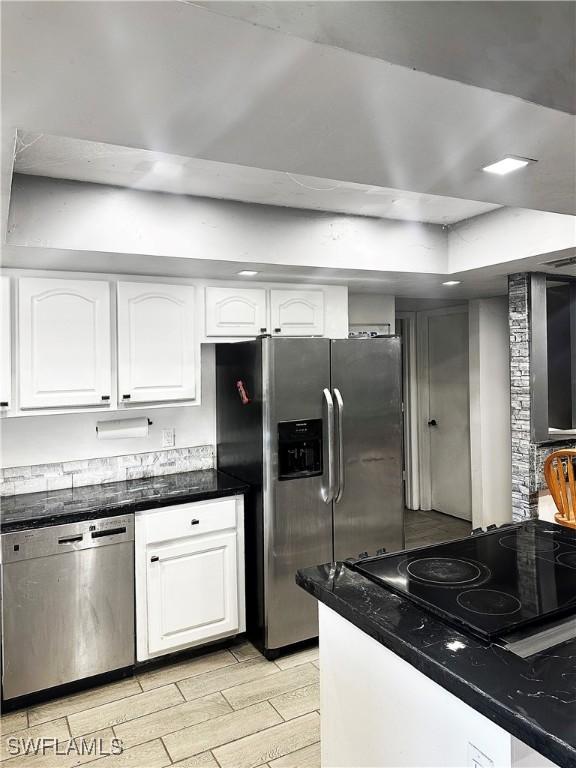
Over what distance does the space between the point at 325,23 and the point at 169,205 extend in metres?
1.78

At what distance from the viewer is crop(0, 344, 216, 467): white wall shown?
118 inches

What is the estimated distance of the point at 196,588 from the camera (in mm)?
2947

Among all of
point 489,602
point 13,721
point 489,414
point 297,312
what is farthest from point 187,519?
point 489,414

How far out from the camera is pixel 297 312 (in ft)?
11.1

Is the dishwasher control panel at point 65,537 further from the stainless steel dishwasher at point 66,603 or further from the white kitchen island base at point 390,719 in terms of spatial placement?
the white kitchen island base at point 390,719

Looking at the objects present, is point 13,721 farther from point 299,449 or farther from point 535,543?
point 535,543

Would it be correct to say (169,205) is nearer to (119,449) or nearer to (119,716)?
(119,449)

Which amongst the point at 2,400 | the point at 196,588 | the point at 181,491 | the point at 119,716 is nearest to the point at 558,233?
the point at 181,491

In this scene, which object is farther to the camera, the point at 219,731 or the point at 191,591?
the point at 191,591

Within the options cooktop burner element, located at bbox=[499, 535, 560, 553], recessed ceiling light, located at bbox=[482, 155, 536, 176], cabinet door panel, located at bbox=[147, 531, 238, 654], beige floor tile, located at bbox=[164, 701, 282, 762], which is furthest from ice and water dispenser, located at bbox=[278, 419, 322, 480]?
recessed ceiling light, located at bbox=[482, 155, 536, 176]

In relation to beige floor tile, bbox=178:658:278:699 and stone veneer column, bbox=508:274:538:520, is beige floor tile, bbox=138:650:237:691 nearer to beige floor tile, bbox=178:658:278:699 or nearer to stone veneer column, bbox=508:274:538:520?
beige floor tile, bbox=178:658:278:699

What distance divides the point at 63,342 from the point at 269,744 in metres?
2.09

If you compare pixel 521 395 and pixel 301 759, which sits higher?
pixel 521 395

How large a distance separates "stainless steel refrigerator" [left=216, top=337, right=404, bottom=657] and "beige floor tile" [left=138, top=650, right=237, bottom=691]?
0.22m
